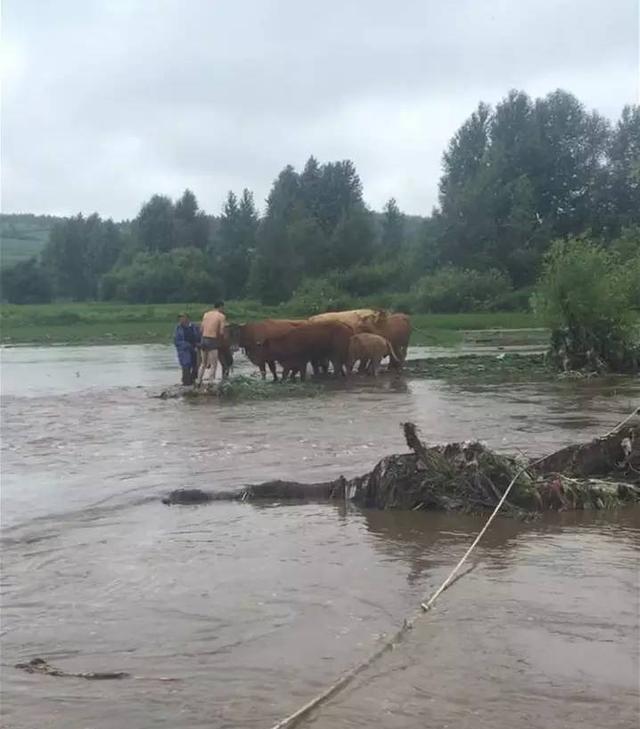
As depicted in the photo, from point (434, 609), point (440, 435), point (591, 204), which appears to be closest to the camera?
point (434, 609)

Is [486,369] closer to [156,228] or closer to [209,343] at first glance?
[209,343]

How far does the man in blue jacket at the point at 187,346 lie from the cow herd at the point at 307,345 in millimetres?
1406

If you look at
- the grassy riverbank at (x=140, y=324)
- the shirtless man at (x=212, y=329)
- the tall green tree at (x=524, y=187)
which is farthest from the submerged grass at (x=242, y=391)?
the tall green tree at (x=524, y=187)

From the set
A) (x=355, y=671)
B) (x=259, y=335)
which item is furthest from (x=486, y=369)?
(x=355, y=671)

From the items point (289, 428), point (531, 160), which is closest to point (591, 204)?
point (531, 160)

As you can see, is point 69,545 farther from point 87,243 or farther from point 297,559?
point 87,243

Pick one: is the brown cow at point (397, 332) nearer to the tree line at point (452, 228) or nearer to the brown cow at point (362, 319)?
the brown cow at point (362, 319)

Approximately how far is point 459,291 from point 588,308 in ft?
127

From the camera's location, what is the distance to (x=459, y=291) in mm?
60469

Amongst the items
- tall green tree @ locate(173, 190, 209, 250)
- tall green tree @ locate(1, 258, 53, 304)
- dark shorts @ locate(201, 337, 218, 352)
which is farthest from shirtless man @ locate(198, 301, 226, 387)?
tall green tree @ locate(173, 190, 209, 250)

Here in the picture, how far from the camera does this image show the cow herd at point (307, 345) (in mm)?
21906

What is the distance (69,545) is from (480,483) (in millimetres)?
3297

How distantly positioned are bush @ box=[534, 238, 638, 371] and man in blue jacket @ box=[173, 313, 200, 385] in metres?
7.89

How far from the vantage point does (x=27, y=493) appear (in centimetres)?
1005
